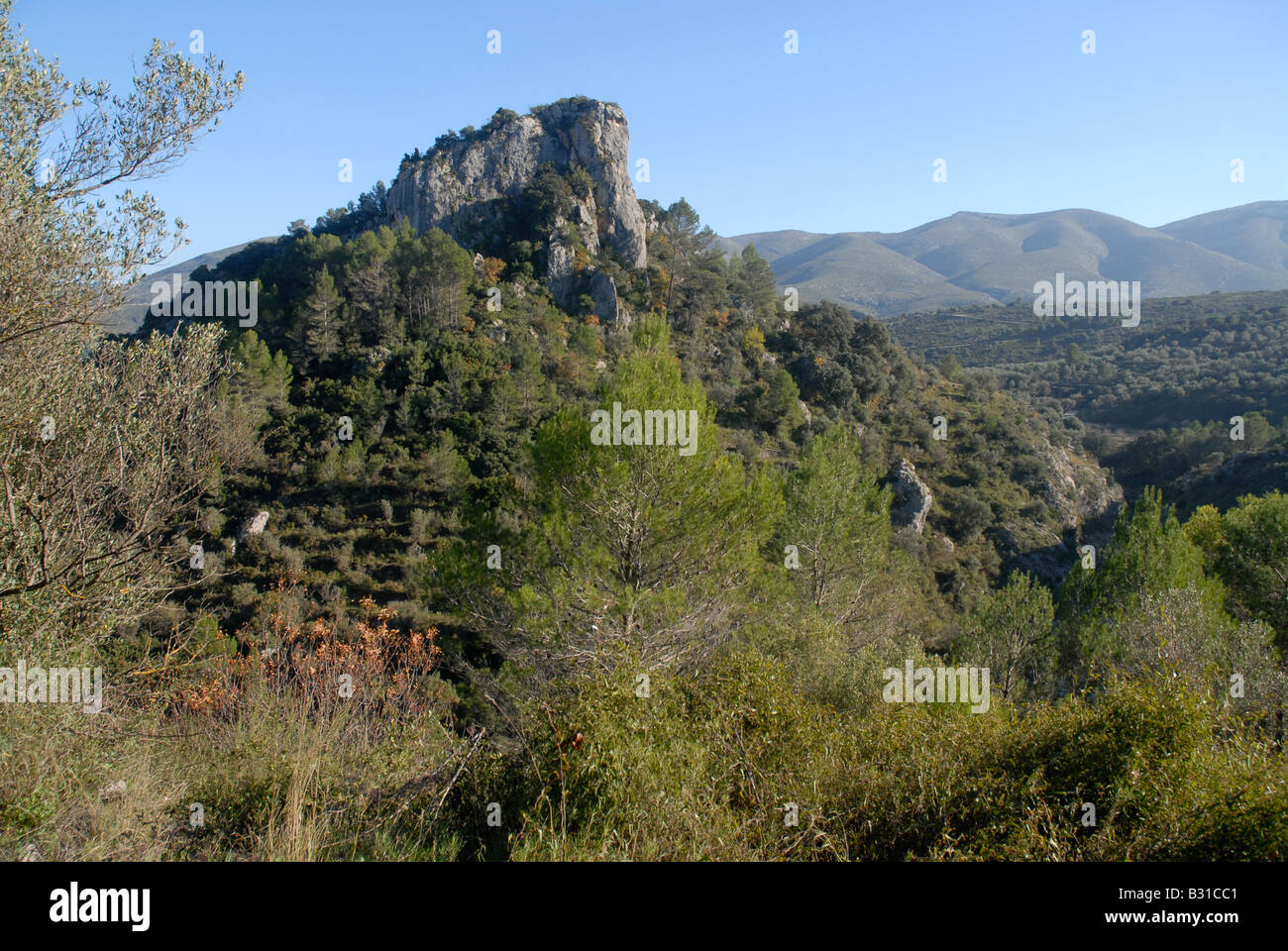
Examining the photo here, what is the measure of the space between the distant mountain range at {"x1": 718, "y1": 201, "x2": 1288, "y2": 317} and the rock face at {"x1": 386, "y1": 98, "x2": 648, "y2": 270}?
76.0 meters

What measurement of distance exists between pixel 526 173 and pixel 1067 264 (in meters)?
162

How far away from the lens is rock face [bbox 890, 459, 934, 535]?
29.2 m

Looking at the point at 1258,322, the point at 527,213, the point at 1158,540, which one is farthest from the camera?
the point at 1258,322

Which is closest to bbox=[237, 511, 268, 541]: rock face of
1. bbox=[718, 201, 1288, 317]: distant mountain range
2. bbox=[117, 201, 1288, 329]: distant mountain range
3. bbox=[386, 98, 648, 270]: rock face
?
bbox=[386, 98, 648, 270]: rock face

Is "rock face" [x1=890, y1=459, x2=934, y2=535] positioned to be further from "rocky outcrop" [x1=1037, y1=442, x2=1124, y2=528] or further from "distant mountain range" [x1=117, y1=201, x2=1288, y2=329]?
"distant mountain range" [x1=117, y1=201, x2=1288, y2=329]

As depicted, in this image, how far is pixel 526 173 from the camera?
4844cm

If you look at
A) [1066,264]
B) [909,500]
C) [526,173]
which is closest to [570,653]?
[909,500]

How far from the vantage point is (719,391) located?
34.3 m

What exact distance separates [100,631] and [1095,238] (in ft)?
756

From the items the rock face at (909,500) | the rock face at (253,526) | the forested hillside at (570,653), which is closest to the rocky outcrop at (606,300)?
the rock face at (909,500)

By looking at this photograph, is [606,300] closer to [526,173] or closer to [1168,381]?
[526,173]
